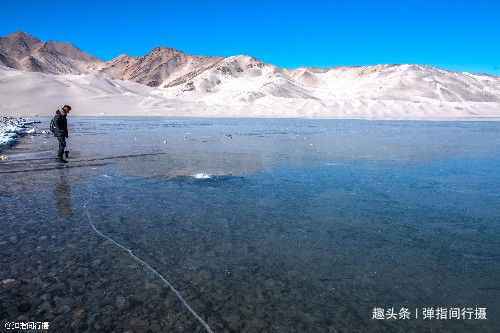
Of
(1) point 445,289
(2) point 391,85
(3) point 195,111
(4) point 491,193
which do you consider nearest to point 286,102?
(3) point 195,111

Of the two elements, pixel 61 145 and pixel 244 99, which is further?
pixel 244 99

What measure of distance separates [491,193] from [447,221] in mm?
2813

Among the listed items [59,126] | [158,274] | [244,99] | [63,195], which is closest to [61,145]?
[59,126]

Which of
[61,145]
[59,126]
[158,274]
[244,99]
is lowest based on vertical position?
[158,274]

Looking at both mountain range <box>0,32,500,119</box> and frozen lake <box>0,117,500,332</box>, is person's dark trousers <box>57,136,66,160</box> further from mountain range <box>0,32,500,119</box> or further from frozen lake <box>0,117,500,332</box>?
mountain range <box>0,32,500,119</box>

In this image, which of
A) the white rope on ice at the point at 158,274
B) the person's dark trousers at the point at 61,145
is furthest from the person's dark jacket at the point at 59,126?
the white rope on ice at the point at 158,274

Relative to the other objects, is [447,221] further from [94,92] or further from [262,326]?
[94,92]

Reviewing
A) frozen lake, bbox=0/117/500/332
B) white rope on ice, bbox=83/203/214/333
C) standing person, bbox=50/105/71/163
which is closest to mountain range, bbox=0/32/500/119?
standing person, bbox=50/105/71/163

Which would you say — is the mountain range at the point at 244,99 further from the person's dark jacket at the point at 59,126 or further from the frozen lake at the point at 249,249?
the frozen lake at the point at 249,249

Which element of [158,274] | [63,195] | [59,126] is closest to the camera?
[158,274]

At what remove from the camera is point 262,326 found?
3.72m

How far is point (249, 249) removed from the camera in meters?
5.46

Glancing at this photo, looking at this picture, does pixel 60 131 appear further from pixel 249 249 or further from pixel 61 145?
pixel 249 249

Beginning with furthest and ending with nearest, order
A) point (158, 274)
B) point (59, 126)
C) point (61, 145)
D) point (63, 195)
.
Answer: point (59, 126)
point (61, 145)
point (63, 195)
point (158, 274)
